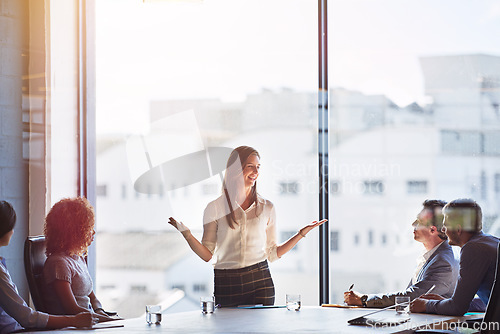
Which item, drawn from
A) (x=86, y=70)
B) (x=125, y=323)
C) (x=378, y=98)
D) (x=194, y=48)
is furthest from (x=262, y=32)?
(x=125, y=323)

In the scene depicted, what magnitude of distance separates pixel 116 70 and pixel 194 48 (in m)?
0.62

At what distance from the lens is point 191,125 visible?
476 centimetres

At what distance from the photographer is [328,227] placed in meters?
4.42

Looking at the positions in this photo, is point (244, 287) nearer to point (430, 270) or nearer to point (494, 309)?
point (430, 270)

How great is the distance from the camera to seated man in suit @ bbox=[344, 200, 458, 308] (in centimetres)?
310

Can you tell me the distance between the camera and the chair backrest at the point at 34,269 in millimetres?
2891

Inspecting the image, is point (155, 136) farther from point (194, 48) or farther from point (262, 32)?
point (262, 32)

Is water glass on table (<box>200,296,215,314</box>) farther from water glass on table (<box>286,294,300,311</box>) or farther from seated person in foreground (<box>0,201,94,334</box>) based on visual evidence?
seated person in foreground (<box>0,201,94,334</box>)

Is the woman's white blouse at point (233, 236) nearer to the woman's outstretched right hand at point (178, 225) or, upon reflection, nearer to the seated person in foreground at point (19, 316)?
the woman's outstretched right hand at point (178, 225)

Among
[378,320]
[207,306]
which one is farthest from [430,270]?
[207,306]

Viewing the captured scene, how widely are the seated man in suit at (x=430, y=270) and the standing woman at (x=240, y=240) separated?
55 cm

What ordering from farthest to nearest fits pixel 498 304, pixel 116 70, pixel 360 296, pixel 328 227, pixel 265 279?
1. pixel 116 70
2. pixel 328 227
3. pixel 265 279
4. pixel 360 296
5. pixel 498 304

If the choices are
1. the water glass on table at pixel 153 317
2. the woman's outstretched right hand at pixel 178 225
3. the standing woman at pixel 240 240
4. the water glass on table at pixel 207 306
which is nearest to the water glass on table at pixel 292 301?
the water glass on table at pixel 207 306

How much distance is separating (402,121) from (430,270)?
1.54m
